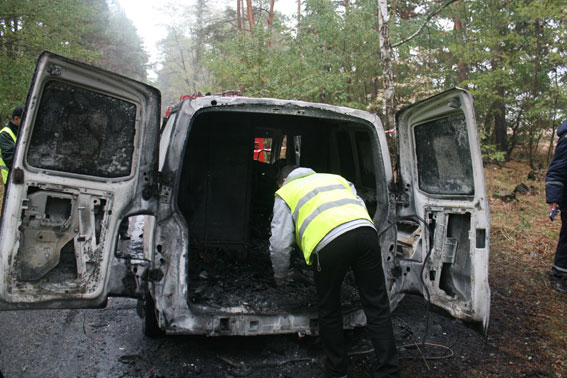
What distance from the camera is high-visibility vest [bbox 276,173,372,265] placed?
255 centimetres

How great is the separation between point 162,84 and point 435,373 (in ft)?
166

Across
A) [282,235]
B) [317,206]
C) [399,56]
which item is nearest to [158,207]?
[282,235]

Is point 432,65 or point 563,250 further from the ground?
point 432,65

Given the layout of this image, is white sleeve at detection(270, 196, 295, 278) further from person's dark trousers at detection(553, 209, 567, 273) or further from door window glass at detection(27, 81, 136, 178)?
person's dark trousers at detection(553, 209, 567, 273)

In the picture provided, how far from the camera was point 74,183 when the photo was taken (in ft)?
7.87

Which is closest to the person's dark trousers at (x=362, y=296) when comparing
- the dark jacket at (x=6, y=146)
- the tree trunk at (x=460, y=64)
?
the dark jacket at (x=6, y=146)

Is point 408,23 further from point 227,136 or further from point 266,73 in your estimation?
point 227,136

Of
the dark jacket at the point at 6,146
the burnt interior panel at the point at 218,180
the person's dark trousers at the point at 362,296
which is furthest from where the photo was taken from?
the dark jacket at the point at 6,146

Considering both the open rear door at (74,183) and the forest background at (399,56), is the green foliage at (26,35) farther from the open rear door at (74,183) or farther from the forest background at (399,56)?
the open rear door at (74,183)

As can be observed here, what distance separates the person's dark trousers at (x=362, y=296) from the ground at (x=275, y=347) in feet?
0.98

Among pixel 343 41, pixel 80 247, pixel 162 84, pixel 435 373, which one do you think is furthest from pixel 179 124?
pixel 162 84

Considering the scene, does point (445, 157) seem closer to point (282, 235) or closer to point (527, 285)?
point (282, 235)

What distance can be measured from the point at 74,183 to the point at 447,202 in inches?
102

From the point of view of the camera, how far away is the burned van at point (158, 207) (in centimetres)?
230
